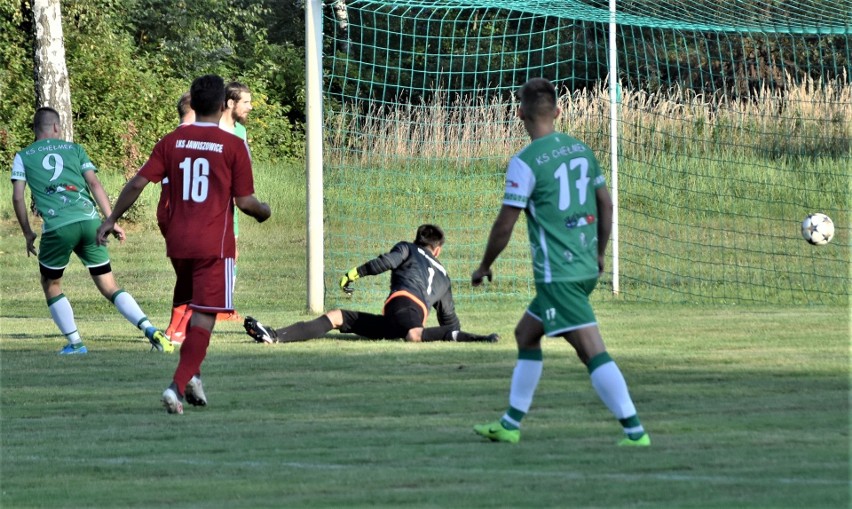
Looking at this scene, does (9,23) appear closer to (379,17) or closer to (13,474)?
(379,17)

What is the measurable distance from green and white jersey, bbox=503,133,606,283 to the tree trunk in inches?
618

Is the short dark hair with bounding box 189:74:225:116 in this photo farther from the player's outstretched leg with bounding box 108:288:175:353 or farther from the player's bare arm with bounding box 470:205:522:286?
the player's outstretched leg with bounding box 108:288:175:353

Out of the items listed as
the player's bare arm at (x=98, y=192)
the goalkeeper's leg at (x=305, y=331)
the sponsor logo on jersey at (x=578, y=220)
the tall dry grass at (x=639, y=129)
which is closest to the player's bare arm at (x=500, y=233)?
the sponsor logo on jersey at (x=578, y=220)

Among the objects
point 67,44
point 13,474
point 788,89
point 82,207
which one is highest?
point 67,44

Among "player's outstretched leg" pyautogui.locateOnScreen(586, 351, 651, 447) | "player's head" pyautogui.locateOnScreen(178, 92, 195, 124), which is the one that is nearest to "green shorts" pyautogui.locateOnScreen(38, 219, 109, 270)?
"player's head" pyautogui.locateOnScreen(178, 92, 195, 124)

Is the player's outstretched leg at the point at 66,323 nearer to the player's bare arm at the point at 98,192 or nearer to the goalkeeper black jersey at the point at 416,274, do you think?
the player's bare arm at the point at 98,192

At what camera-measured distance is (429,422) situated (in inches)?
281

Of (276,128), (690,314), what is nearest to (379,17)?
(276,128)

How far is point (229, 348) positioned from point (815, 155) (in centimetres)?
888

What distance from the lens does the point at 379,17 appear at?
2723cm

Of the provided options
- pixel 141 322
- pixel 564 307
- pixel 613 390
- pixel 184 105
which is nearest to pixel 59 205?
pixel 141 322

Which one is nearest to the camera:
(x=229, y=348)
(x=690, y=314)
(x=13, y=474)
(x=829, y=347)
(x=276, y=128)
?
(x=13, y=474)

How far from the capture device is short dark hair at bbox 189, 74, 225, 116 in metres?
7.53

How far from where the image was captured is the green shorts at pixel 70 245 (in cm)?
1012
